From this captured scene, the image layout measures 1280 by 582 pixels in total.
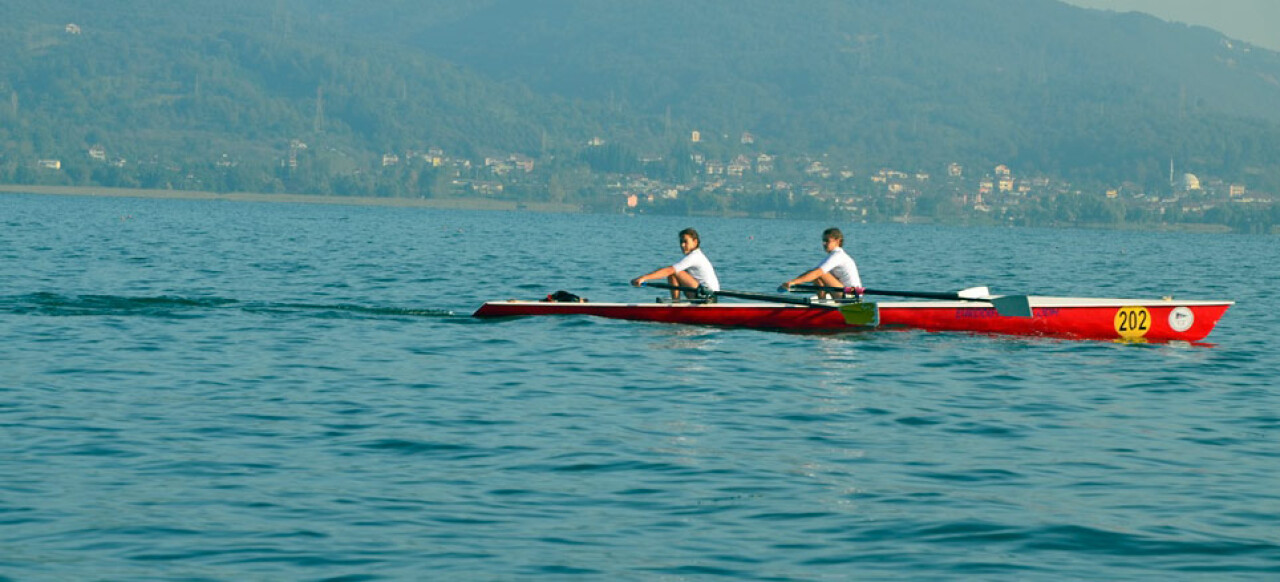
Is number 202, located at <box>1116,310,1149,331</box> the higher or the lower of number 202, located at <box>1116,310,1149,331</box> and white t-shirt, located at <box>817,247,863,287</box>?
the lower

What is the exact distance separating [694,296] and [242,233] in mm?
59604

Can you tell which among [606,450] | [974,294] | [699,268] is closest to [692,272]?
[699,268]

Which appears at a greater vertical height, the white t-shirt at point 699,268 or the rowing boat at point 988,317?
the white t-shirt at point 699,268

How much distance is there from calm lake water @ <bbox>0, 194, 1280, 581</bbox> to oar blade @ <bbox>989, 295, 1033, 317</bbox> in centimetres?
64

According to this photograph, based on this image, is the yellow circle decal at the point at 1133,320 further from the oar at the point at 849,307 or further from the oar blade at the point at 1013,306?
the oar at the point at 849,307

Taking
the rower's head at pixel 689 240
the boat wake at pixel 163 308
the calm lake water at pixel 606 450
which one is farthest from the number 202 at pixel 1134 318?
the boat wake at pixel 163 308

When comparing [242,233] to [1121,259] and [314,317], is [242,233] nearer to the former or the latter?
[1121,259]

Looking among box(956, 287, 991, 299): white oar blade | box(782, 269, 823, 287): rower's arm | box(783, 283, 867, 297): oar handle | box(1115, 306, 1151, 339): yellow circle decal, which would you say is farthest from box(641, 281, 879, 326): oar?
box(1115, 306, 1151, 339): yellow circle decal

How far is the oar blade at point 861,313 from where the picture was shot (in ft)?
76.1

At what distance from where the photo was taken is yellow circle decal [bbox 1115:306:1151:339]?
2308 cm

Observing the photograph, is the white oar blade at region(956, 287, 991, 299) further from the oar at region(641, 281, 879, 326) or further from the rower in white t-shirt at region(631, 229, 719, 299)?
the rower in white t-shirt at region(631, 229, 719, 299)

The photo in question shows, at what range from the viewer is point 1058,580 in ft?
31.2

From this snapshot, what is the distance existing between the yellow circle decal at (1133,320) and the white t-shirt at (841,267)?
387 centimetres

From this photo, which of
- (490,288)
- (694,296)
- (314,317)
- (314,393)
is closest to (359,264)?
(490,288)
